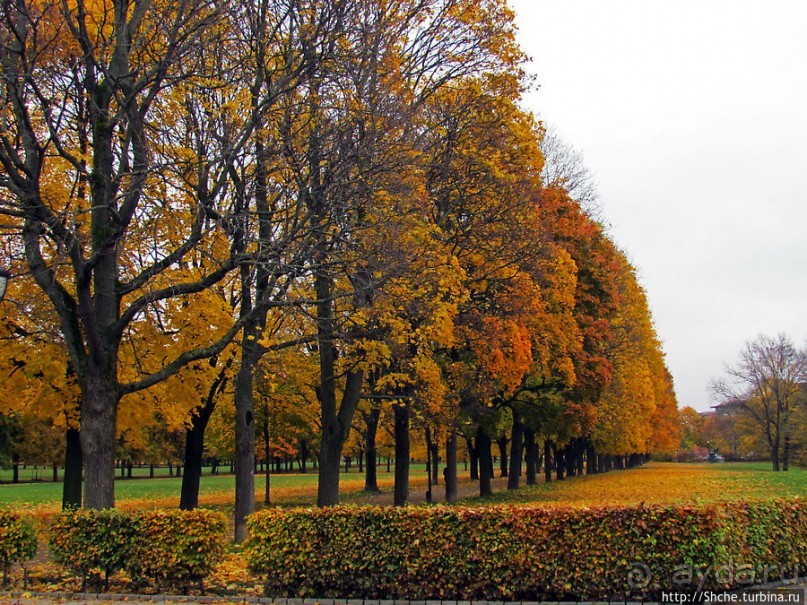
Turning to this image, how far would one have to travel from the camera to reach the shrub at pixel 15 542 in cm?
952

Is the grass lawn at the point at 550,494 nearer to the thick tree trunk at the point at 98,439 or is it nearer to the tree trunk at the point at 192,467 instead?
the thick tree trunk at the point at 98,439

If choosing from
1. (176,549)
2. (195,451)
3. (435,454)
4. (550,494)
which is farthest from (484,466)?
(176,549)

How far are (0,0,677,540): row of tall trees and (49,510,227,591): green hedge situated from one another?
1055 millimetres

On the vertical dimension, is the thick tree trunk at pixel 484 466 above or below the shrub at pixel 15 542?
below

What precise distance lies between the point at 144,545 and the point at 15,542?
1941 mm

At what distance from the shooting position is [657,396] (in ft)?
179

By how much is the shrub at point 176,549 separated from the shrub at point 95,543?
7.0 inches

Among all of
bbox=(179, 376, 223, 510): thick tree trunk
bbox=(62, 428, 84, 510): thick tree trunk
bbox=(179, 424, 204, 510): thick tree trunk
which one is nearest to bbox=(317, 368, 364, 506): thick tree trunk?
bbox=(179, 376, 223, 510): thick tree trunk

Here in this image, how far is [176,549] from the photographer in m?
8.98

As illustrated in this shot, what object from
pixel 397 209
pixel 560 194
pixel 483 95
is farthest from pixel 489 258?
pixel 560 194

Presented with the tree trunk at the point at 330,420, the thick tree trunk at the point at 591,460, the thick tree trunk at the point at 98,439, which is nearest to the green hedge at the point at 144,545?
the thick tree trunk at the point at 98,439

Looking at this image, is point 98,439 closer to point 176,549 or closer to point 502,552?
point 176,549

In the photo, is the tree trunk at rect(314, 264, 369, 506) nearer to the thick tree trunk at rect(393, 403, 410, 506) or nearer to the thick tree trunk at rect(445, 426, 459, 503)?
the thick tree trunk at rect(393, 403, 410, 506)

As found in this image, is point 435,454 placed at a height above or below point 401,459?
below
